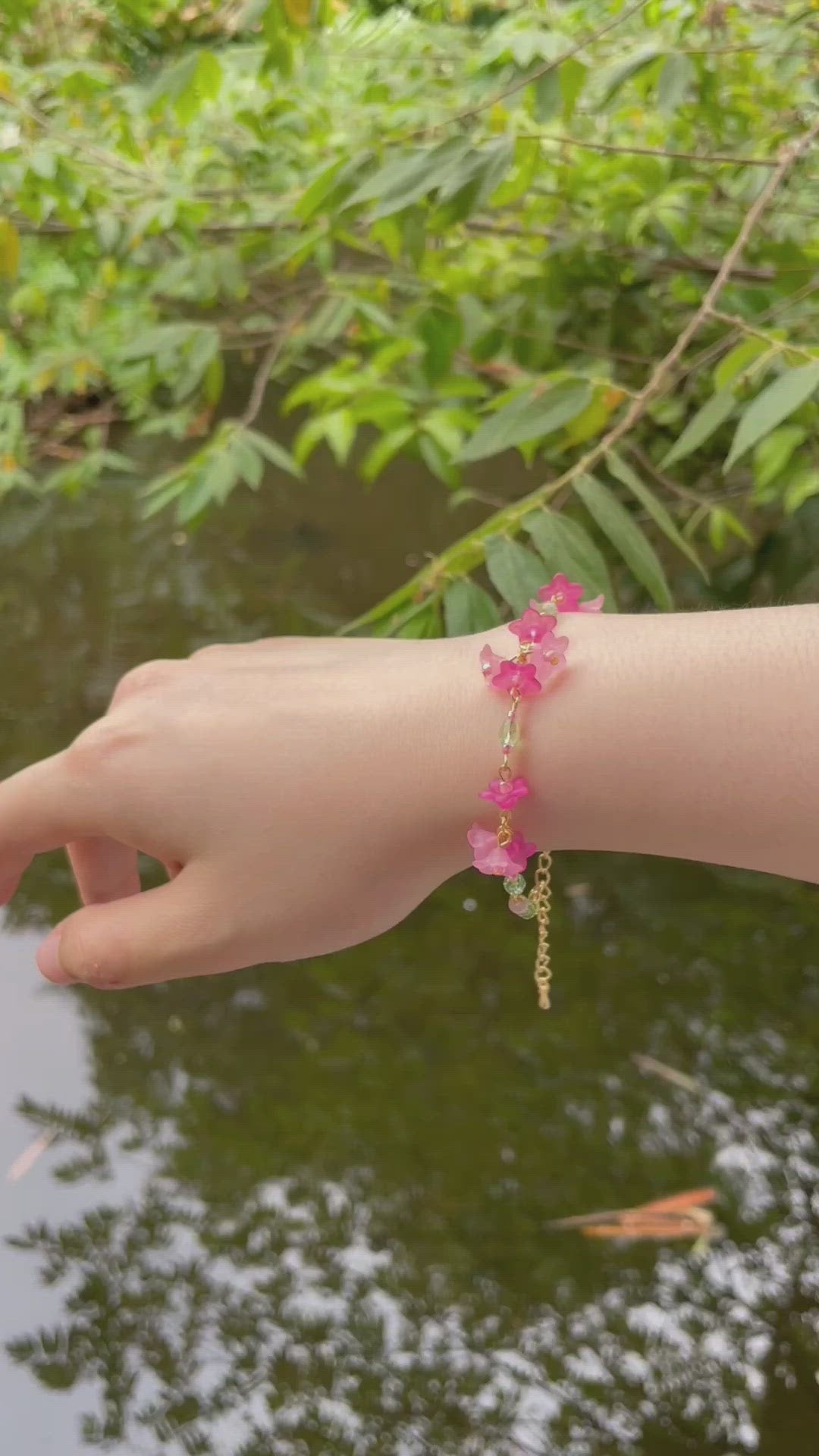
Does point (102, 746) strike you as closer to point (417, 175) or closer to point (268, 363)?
point (417, 175)

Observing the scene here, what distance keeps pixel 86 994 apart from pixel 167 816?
1.99ft

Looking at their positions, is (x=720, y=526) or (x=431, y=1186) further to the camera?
(x=720, y=526)

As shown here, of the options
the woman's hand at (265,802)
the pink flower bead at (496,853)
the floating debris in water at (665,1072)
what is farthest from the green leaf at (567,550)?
the floating debris in water at (665,1072)

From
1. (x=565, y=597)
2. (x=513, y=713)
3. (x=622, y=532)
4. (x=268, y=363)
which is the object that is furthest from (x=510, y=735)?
(x=268, y=363)

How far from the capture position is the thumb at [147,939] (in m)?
0.64

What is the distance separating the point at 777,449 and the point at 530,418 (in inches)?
9.8

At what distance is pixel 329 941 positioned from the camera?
686mm

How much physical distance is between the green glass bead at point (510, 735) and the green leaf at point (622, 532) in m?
0.22

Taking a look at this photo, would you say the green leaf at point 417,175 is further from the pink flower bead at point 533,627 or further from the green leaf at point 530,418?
the pink flower bead at point 533,627

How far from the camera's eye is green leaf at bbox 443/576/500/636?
0.75 m

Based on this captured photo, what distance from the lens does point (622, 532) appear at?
75 centimetres

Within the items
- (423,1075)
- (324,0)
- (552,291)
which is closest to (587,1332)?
(423,1075)

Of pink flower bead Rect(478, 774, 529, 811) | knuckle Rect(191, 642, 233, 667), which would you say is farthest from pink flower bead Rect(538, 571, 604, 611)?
knuckle Rect(191, 642, 233, 667)

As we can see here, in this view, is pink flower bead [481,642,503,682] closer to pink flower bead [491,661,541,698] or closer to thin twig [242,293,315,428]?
pink flower bead [491,661,541,698]
